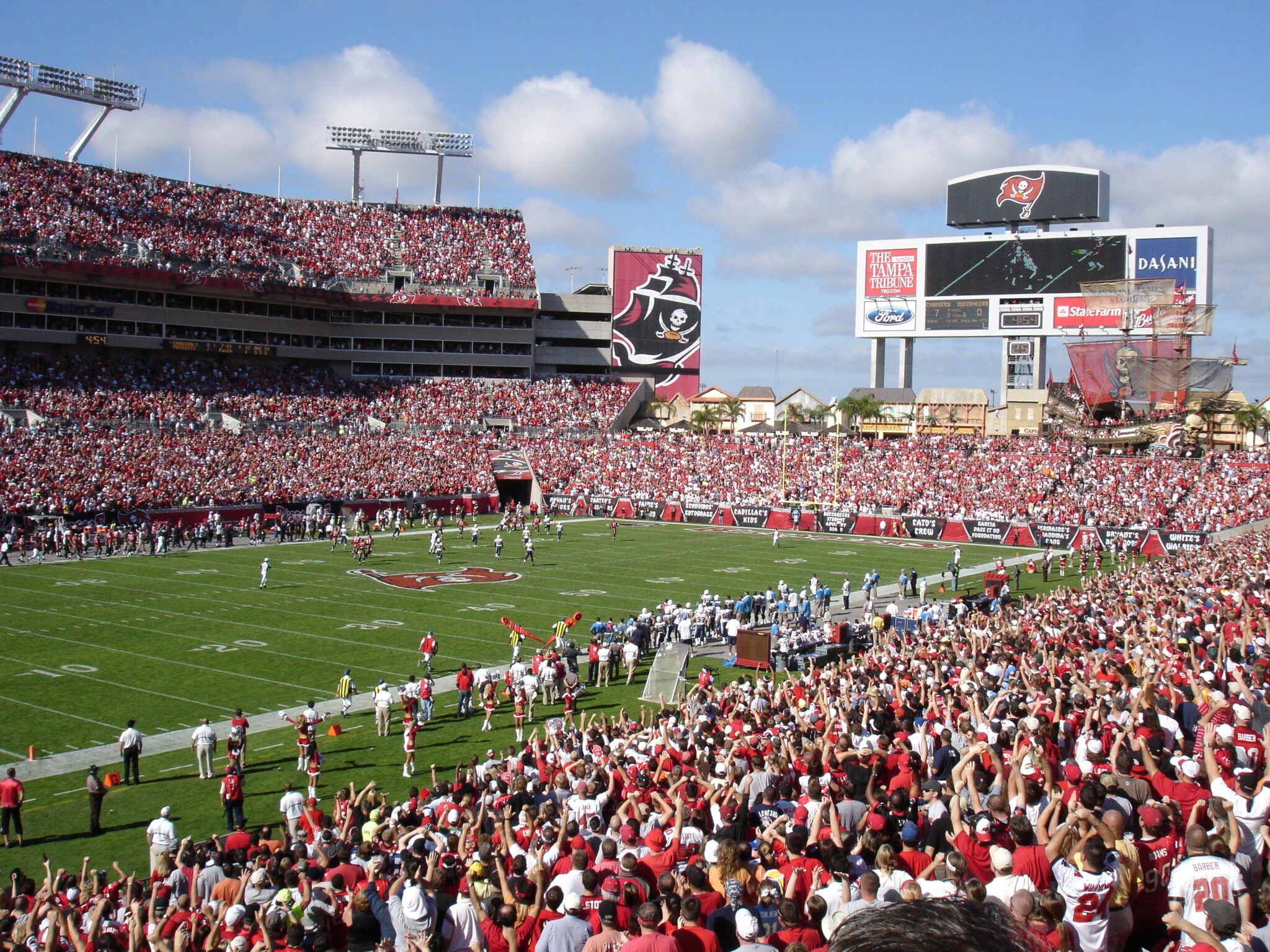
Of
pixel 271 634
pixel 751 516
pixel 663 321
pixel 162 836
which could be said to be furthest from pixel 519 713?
pixel 663 321

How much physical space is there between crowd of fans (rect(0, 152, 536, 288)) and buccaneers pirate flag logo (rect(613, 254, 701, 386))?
375 inches

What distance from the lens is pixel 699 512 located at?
2072 inches

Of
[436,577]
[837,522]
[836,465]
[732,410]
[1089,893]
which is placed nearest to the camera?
[1089,893]

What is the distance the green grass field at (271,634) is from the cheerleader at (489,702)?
0.27 meters

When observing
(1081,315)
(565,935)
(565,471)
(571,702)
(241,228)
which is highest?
(241,228)

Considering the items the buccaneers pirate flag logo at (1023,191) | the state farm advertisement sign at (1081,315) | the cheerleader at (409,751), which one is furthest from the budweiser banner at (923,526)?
the cheerleader at (409,751)

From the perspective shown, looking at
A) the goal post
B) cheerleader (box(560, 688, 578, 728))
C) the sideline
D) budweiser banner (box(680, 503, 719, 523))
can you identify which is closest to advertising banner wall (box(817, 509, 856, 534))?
budweiser banner (box(680, 503, 719, 523))

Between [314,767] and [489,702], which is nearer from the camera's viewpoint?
[314,767]

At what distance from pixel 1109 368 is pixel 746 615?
40.5 m

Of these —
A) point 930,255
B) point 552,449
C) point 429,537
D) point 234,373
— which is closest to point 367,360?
point 234,373

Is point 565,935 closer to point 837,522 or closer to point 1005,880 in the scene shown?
point 1005,880

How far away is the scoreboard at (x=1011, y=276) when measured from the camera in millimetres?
60281

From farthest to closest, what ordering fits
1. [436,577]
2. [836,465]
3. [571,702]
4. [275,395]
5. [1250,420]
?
[1250,420] → [275,395] → [836,465] → [436,577] → [571,702]

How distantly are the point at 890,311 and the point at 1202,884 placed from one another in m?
65.4
